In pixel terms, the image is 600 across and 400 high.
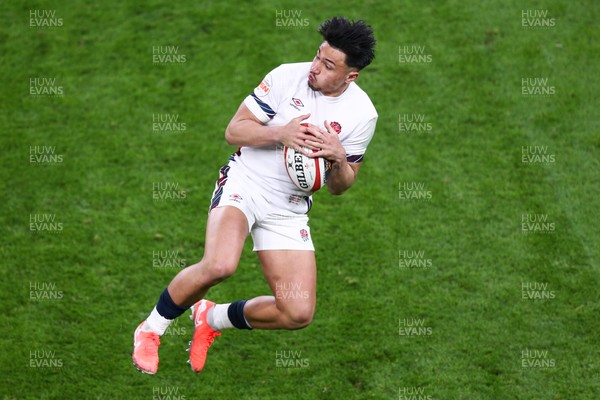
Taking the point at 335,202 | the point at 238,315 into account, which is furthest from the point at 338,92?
the point at 335,202

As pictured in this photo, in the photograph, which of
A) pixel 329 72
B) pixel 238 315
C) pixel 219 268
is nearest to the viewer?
pixel 219 268

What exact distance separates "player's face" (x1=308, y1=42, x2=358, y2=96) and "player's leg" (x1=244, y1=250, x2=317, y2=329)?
4.50ft

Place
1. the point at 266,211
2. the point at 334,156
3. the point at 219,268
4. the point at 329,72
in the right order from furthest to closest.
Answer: the point at 266,211 → the point at 329,72 → the point at 334,156 → the point at 219,268

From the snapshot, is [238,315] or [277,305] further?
[238,315]

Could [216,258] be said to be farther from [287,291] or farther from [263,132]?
[263,132]

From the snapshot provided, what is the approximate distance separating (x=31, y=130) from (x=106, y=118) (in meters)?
0.94

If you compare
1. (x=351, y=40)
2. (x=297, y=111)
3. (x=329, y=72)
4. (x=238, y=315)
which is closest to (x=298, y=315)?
(x=238, y=315)

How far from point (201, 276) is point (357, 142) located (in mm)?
1689

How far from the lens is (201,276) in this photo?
6.32 meters

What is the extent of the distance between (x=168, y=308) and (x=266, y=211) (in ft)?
3.66

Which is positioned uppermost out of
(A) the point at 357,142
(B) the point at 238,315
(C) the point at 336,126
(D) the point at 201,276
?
(C) the point at 336,126

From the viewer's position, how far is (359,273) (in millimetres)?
8609

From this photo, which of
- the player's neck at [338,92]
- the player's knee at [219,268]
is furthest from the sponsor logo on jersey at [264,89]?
the player's knee at [219,268]

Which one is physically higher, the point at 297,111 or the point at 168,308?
the point at 297,111
